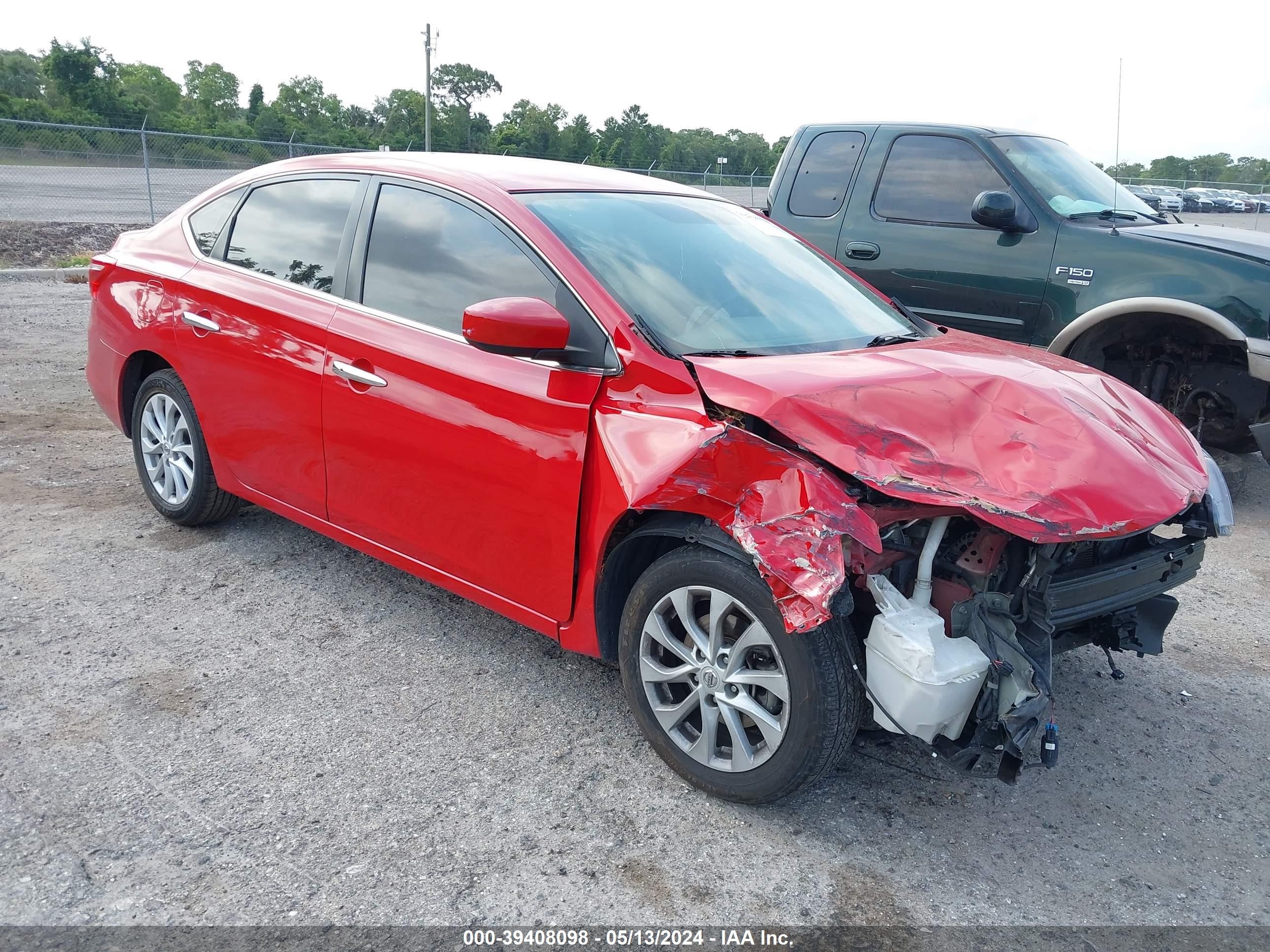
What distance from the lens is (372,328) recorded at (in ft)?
11.8

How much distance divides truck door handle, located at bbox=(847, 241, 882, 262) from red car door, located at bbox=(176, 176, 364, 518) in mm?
3636

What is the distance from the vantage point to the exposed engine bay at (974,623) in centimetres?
256

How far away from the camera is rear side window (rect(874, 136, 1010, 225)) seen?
245 inches

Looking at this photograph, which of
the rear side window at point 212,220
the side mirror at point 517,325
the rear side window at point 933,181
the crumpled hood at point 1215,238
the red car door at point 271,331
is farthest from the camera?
the rear side window at point 933,181

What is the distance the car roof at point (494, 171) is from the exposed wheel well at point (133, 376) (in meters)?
1.09

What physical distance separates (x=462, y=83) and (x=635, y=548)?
256 feet

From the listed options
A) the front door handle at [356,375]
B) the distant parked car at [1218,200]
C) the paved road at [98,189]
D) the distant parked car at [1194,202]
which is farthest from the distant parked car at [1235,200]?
A: the front door handle at [356,375]

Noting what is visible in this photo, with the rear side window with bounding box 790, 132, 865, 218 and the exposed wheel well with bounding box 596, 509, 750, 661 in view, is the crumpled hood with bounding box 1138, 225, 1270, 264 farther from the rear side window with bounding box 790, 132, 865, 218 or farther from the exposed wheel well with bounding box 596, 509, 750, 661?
the exposed wheel well with bounding box 596, 509, 750, 661

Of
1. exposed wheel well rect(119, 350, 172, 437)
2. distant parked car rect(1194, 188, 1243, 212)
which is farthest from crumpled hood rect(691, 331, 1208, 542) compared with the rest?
distant parked car rect(1194, 188, 1243, 212)

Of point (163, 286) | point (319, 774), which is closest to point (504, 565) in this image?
point (319, 774)

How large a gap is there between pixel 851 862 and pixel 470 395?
1799mm

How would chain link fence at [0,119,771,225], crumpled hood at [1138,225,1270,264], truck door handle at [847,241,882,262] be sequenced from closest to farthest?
crumpled hood at [1138,225,1270,264], truck door handle at [847,241,882,262], chain link fence at [0,119,771,225]

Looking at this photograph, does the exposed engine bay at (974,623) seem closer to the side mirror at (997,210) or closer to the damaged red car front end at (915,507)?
the damaged red car front end at (915,507)

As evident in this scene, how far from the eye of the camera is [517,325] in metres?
2.92
